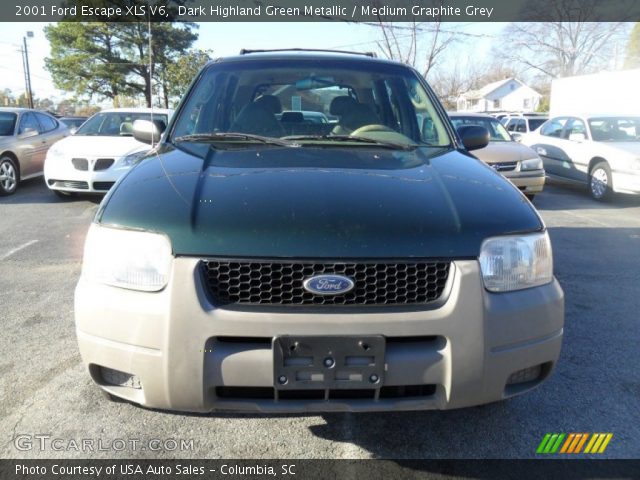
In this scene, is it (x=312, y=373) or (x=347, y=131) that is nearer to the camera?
(x=312, y=373)

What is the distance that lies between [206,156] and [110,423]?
1364 mm

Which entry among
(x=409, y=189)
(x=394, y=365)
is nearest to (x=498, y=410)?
(x=394, y=365)

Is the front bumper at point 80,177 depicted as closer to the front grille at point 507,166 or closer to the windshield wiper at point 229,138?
the windshield wiper at point 229,138

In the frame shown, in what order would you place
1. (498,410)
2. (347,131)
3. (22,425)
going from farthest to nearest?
(347,131)
(498,410)
(22,425)

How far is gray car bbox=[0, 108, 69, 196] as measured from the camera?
941 centimetres

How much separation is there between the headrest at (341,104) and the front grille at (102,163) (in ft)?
18.6

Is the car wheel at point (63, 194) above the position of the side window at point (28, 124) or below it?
below

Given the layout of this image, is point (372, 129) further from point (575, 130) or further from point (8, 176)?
point (575, 130)

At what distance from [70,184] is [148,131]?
5.46 metres

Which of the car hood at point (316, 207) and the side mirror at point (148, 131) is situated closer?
the car hood at point (316, 207)

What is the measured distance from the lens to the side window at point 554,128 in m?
11.4

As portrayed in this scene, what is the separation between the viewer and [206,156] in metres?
2.59

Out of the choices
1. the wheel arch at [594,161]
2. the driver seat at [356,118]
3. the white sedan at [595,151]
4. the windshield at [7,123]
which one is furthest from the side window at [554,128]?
the windshield at [7,123]

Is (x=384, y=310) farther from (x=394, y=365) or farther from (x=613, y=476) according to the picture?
(x=613, y=476)
